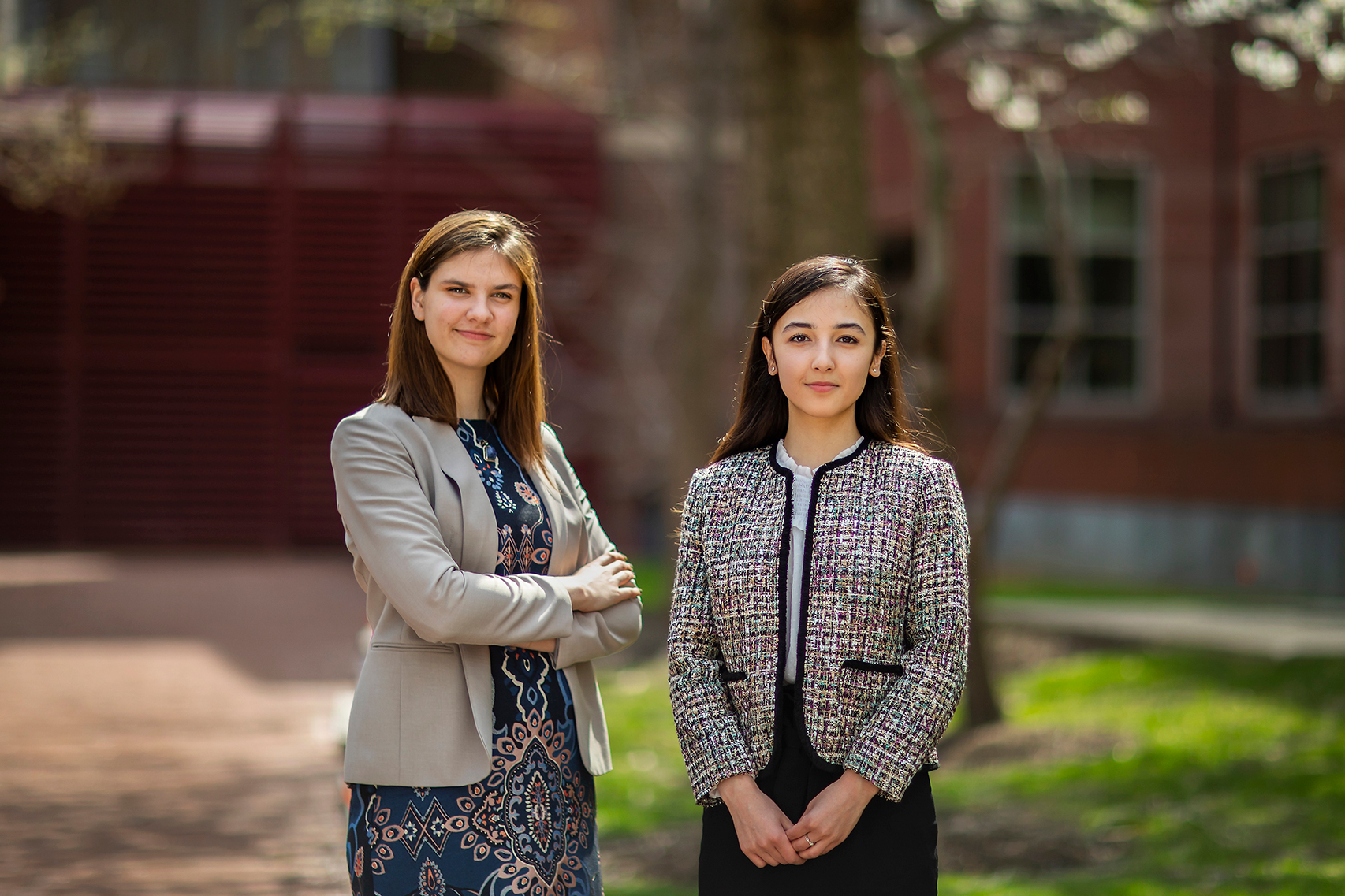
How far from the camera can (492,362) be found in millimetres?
3086

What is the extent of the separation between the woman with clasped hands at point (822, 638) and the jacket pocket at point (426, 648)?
44cm

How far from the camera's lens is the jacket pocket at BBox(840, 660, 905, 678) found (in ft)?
8.56

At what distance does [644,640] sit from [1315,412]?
831cm

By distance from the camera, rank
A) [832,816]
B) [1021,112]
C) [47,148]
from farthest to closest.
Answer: [47,148]
[1021,112]
[832,816]

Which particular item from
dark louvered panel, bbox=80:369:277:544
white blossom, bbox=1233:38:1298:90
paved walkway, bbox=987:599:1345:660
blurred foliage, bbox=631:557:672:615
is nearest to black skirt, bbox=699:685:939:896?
white blossom, bbox=1233:38:1298:90

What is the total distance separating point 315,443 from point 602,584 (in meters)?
15.5

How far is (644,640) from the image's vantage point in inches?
462

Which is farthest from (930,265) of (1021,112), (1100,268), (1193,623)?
(1100,268)

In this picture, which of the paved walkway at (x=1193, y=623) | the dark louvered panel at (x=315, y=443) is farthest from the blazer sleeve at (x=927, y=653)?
the dark louvered panel at (x=315, y=443)

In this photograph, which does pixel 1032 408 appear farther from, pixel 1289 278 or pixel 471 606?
pixel 1289 278

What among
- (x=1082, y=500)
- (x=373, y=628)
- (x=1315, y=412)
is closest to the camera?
(x=373, y=628)

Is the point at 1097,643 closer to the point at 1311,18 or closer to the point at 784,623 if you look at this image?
the point at 1311,18

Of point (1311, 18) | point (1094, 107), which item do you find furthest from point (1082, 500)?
point (1311, 18)

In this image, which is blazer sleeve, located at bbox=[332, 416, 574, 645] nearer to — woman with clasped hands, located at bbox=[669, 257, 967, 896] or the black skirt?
woman with clasped hands, located at bbox=[669, 257, 967, 896]
